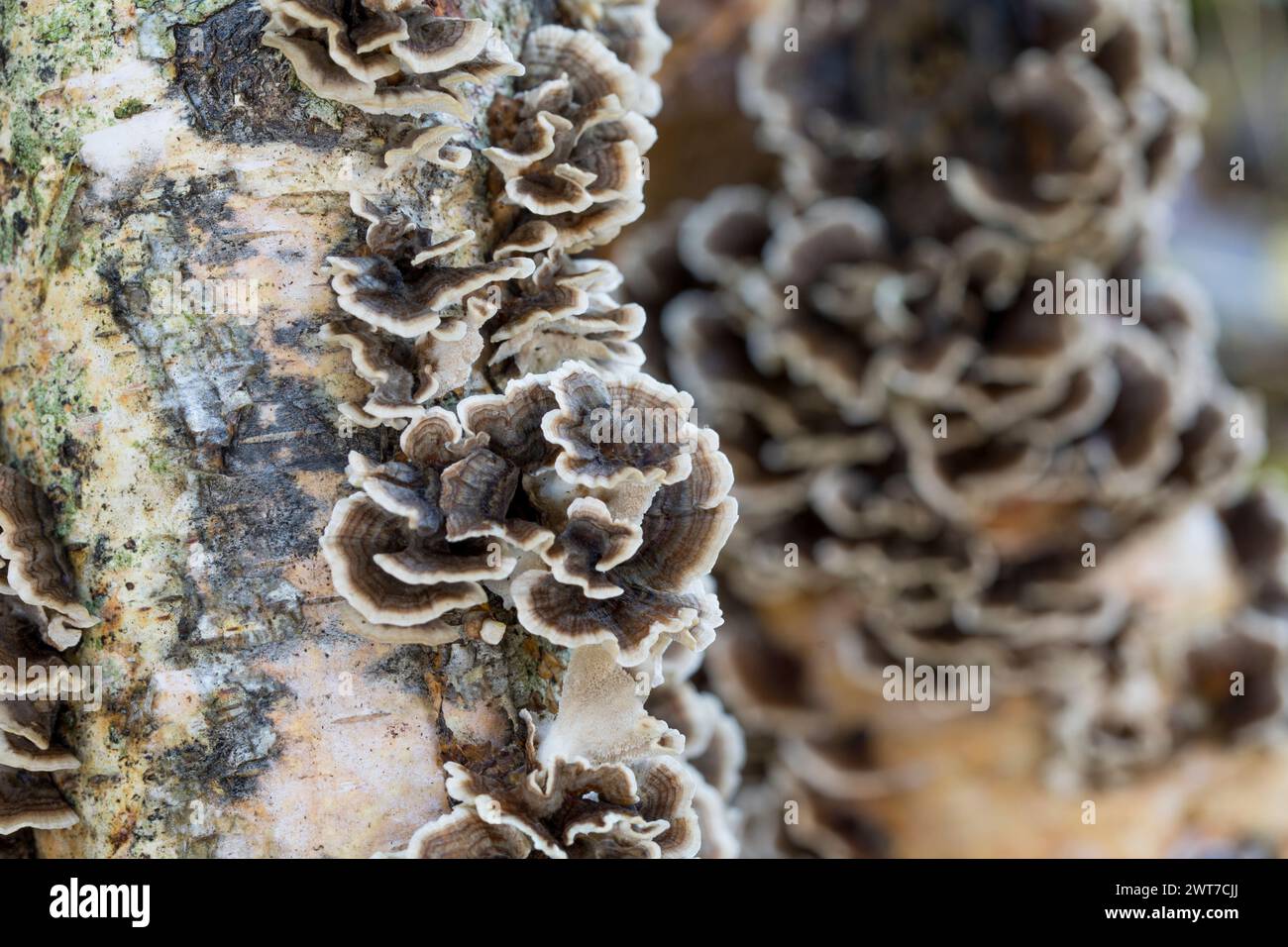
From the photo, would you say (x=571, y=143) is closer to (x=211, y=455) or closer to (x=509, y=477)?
(x=509, y=477)

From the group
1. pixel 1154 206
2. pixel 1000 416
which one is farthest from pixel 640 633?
pixel 1154 206

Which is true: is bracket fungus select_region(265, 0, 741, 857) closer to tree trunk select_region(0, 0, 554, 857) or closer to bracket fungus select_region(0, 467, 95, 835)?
tree trunk select_region(0, 0, 554, 857)

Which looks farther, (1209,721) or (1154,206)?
(1209,721)

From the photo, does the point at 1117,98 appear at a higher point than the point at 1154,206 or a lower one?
higher

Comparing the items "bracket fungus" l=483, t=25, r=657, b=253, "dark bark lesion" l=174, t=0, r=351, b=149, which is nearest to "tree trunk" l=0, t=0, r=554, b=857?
"dark bark lesion" l=174, t=0, r=351, b=149
